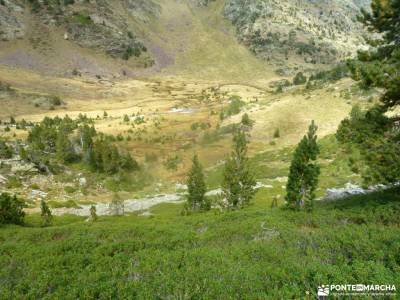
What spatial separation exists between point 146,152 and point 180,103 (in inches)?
2002

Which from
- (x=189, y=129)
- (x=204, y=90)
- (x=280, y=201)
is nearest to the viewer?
(x=280, y=201)

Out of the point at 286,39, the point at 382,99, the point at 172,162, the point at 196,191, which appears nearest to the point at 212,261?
the point at 382,99

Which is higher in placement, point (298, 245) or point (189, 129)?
point (298, 245)

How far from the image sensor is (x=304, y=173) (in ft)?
65.7

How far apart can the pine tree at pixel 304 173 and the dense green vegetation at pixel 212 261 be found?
17.3 ft

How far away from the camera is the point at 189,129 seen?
7012 centimetres

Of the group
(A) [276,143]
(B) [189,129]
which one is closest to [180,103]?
(B) [189,129]

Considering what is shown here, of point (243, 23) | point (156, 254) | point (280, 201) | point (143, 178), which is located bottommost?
point (143, 178)

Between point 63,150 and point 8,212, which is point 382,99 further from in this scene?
point 63,150

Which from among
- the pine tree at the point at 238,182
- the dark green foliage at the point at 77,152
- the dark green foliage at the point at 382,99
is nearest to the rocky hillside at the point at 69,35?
the dark green foliage at the point at 77,152

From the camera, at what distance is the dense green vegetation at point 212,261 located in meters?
7.40

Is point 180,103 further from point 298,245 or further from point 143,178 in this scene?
point 298,245

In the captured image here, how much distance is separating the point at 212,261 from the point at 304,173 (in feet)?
41.2

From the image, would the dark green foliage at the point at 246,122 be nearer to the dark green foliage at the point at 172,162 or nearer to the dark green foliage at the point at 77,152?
the dark green foliage at the point at 172,162
